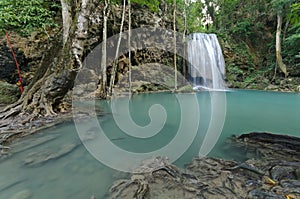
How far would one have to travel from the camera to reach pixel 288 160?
246 centimetres

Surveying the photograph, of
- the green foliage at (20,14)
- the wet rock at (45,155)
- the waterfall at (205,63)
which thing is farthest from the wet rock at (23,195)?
the waterfall at (205,63)

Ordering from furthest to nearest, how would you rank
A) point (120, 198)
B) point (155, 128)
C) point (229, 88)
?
point (229, 88) < point (155, 128) < point (120, 198)

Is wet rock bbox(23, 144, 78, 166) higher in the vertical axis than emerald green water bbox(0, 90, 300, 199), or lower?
higher

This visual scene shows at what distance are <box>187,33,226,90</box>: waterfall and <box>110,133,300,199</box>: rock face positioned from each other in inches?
523

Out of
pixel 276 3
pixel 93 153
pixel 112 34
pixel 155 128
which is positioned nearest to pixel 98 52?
pixel 112 34

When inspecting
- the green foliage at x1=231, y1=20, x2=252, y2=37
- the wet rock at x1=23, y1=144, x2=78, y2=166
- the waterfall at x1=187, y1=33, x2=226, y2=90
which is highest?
the green foliage at x1=231, y1=20, x2=252, y2=37

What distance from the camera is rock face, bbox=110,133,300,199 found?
5.87 ft

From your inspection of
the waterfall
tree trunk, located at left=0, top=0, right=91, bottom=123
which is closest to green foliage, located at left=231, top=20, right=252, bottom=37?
the waterfall

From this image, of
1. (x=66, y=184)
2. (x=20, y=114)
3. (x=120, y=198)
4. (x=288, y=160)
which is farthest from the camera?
(x=20, y=114)

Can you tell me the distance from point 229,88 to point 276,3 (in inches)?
263

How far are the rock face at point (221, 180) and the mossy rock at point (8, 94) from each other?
5.20 m

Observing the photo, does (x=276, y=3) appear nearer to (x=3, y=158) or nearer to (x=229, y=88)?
(x=229, y=88)

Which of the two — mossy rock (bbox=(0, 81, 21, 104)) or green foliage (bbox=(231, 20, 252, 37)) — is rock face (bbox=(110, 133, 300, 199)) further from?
green foliage (bbox=(231, 20, 252, 37))

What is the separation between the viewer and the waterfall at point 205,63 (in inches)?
615
